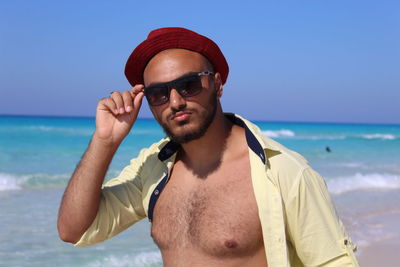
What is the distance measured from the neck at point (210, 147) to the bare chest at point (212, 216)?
0.06 m

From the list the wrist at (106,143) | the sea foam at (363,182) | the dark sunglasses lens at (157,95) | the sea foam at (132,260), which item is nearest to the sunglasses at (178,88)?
the dark sunglasses lens at (157,95)

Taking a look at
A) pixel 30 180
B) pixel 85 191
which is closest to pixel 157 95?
pixel 85 191

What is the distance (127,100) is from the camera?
2.42 metres

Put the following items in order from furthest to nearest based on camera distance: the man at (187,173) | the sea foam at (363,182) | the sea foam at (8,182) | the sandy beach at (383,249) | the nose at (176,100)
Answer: the sea foam at (363,182) < the sea foam at (8,182) < the sandy beach at (383,249) < the nose at (176,100) < the man at (187,173)

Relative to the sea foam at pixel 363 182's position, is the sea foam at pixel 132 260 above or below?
above

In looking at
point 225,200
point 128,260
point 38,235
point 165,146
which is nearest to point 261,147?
point 225,200

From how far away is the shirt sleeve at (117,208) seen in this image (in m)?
2.43

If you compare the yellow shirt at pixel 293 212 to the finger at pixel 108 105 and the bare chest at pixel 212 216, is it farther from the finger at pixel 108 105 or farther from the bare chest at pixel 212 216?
the finger at pixel 108 105

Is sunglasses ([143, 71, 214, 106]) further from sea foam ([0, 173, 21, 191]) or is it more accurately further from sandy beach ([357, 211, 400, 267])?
sea foam ([0, 173, 21, 191])

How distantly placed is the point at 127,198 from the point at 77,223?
25 cm

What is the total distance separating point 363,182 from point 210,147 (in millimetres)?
12014

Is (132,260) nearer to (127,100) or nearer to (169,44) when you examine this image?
(127,100)

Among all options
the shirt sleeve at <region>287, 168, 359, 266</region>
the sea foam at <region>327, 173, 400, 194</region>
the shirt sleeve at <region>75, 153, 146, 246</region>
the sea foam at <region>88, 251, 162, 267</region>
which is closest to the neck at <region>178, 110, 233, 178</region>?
the shirt sleeve at <region>75, 153, 146, 246</region>

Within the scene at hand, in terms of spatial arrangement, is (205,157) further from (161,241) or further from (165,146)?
(161,241)
